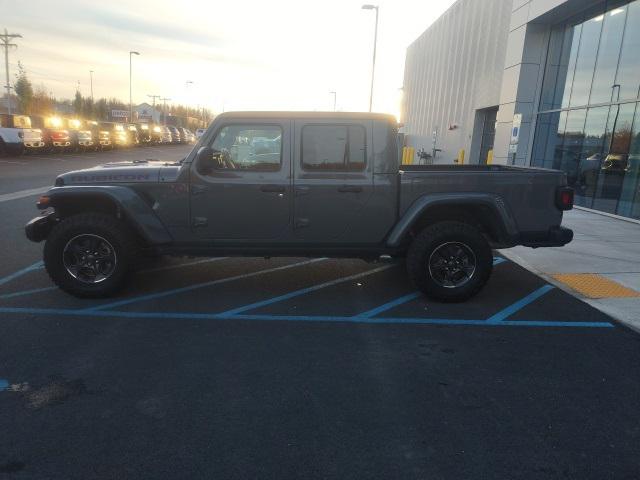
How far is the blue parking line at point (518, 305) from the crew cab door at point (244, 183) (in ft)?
7.86

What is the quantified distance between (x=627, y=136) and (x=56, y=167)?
65.4 feet

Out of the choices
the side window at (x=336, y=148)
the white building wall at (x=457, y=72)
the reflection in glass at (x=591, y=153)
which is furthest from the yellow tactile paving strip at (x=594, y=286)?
the white building wall at (x=457, y=72)

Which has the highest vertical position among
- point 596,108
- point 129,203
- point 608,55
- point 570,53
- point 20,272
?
point 570,53

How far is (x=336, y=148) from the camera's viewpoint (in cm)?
541

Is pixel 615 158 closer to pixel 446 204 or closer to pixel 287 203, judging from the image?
pixel 446 204

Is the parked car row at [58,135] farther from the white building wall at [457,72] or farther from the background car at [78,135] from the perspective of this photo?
the white building wall at [457,72]

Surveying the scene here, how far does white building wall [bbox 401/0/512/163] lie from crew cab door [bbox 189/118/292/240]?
14.7 meters

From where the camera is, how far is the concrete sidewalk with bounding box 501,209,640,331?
5.69 metres

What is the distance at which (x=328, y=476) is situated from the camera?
2.66m

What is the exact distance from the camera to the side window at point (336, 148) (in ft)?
17.6

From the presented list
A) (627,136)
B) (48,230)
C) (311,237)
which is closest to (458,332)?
(311,237)

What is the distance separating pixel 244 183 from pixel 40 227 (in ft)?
7.64

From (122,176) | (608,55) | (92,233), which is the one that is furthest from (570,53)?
(92,233)

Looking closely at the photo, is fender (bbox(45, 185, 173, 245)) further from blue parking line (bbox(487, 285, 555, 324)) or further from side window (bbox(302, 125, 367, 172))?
blue parking line (bbox(487, 285, 555, 324))
